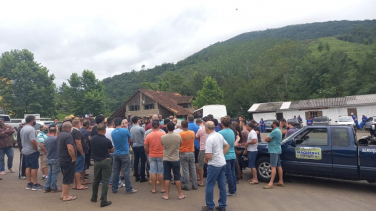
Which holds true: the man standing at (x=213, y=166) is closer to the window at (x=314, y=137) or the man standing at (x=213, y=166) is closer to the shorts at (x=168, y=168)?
the shorts at (x=168, y=168)

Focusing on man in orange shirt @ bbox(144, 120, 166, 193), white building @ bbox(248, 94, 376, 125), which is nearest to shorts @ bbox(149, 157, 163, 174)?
man in orange shirt @ bbox(144, 120, 166, 193)

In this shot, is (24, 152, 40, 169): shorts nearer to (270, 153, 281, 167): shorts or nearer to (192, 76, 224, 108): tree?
(270, 153, 281, 167): shorts

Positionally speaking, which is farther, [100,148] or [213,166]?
[100,148]

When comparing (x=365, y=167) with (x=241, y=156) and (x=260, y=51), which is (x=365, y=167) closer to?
(x=241, y=156)

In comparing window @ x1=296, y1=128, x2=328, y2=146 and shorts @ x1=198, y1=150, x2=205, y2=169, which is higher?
window @ x1=296, y1=128, x2=328, y2=146

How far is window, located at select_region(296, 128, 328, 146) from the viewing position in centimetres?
716

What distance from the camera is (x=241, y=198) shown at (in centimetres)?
629

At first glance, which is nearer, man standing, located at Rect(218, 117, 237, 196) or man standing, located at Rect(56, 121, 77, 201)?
man standing, located at Rect(56, 121, 77, 201)

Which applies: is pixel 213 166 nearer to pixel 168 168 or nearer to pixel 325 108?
pixel 168 168

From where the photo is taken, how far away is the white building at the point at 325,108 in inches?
1157

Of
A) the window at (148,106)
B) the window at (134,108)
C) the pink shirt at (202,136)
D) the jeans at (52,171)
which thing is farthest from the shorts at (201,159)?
the window at (134,108)

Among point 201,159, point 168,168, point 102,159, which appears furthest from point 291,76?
point 102,159

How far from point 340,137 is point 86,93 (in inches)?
1793

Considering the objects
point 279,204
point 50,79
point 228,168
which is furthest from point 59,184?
point 50,79
